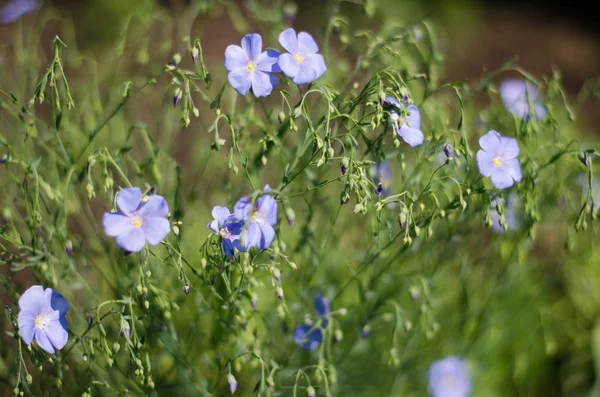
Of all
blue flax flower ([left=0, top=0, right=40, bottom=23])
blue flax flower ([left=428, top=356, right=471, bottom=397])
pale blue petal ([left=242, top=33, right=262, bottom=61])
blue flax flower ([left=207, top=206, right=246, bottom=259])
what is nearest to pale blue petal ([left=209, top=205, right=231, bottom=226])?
blue flax flower ([left=207, top=206, right=246, bottom=259])

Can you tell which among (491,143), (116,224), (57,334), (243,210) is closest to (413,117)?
(491,143)

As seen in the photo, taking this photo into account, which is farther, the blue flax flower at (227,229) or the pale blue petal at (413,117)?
the pale blue petal at (413,117)

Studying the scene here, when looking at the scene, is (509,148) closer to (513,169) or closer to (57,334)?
(513,169)

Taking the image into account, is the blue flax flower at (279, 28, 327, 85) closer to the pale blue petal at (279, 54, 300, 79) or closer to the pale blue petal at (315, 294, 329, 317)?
the pale blue petal at (279, 54, 300, 79)

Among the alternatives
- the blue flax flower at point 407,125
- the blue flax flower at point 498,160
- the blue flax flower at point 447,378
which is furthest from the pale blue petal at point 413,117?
the blue flax flower at point 447,378

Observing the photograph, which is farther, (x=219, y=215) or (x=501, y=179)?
(x=501, y=179)

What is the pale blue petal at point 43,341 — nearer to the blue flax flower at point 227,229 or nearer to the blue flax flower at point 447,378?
the blue flax flower at point 227,229
